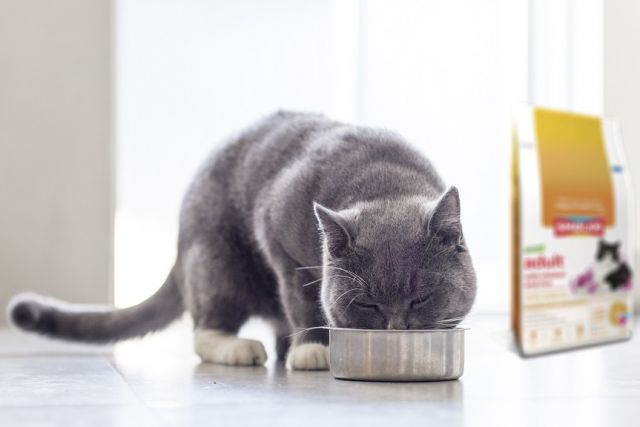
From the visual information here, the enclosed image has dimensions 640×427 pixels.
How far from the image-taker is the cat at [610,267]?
1558 millimetres

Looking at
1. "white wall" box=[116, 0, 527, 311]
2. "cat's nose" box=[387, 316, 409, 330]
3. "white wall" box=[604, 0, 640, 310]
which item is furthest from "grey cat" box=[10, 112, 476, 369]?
"white wall" box=[604, 0, 640, 310]

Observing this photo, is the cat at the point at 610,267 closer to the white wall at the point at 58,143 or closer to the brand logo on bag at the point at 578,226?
the brand logo on bag at the point at 578,226

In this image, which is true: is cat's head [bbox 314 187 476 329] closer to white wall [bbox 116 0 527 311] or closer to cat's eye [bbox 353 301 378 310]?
cat's eye [bbox 353 301 378 310]

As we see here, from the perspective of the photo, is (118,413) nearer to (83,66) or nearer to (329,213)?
(329,213)

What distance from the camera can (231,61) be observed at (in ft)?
14.7

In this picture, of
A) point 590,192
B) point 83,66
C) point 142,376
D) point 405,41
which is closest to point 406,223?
point 590,192

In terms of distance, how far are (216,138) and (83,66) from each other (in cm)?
67

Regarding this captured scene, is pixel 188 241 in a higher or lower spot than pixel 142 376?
higher

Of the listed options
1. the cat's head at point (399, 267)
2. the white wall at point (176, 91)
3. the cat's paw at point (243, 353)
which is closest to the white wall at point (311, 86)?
the white wall at point (176, 91)

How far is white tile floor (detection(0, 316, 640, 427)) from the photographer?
4.83 ft

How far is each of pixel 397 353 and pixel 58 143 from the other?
2.51 m

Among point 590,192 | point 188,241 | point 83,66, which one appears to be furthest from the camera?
point 83,66

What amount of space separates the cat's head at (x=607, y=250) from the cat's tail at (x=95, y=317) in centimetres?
140

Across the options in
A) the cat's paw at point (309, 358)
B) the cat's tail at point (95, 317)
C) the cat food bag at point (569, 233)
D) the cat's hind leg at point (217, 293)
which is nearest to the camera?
the cat food bag at point (569, 233)
